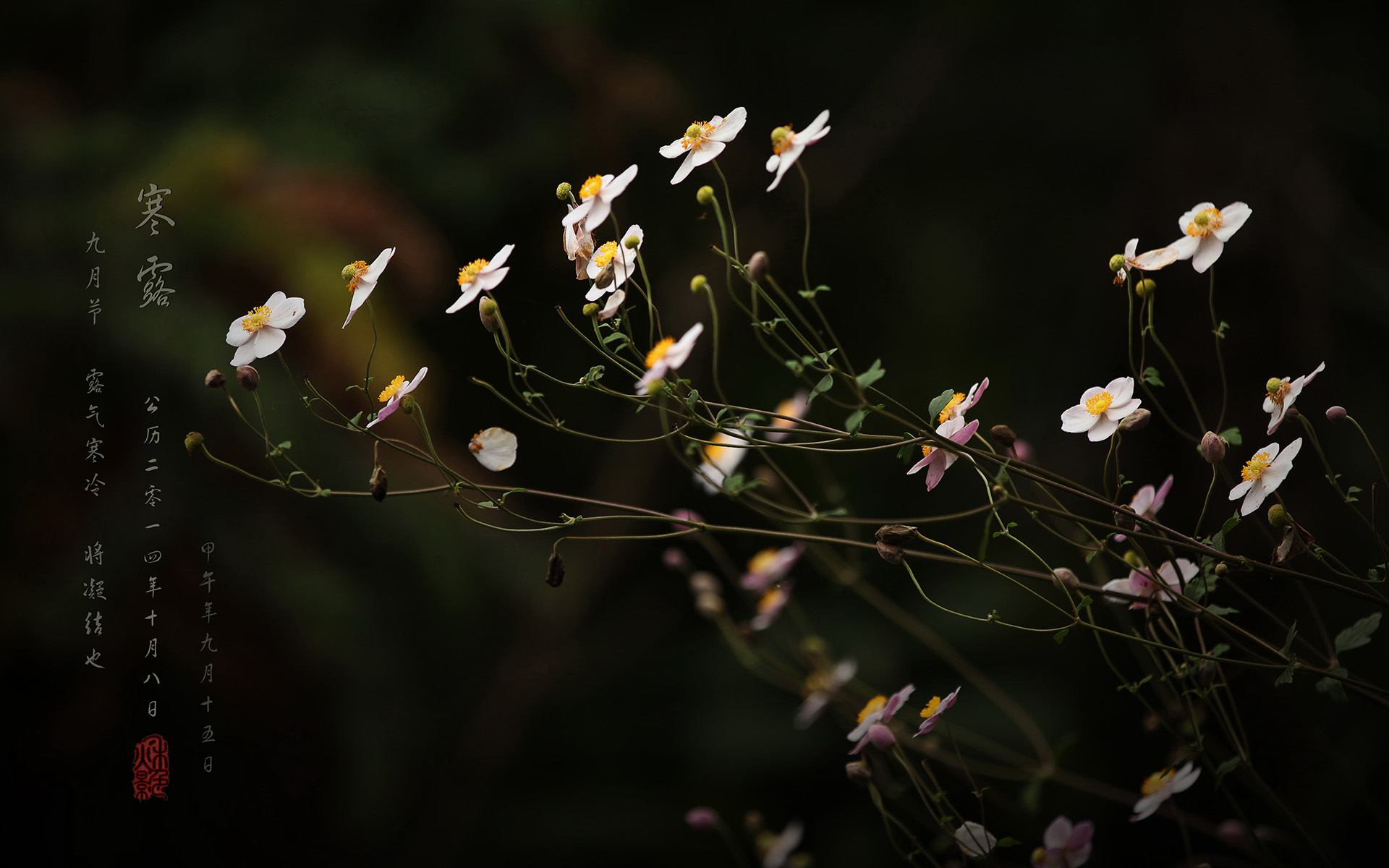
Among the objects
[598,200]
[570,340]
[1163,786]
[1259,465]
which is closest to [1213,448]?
[1259,465]

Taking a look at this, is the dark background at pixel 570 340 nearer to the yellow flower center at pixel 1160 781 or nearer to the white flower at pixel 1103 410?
the yellow flower center at pixel 1160 781

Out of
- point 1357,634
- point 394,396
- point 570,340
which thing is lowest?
point 570,340

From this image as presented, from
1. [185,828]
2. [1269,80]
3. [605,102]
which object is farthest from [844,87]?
[185,828]

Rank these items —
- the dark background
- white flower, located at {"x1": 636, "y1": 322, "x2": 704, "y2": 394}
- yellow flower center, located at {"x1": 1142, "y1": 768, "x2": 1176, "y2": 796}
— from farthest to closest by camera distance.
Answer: the dark background, yellow flower center, located at {"x1": 1142, "y1": 768, "x2": 1176, "y2": 796}, white flower, located at {"x1": 636, "y1": 322, "x2": 704, "y2": 394}

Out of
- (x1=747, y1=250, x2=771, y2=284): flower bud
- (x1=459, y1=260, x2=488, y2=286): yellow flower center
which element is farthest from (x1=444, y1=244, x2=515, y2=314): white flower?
(x1=747, y1=250, x2=771, y2=284): flower bud

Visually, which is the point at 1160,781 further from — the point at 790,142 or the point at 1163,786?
the point at 790,142

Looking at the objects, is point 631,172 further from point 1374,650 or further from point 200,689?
point 1374,650

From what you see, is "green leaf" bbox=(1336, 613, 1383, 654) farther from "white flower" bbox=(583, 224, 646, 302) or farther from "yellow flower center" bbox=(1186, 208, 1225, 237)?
"white flower" bbox=(583, 224, 646, 302)
